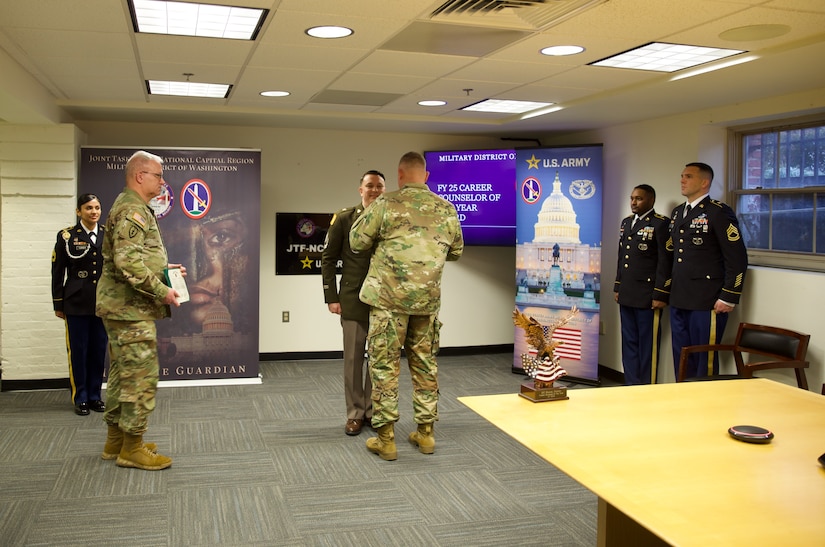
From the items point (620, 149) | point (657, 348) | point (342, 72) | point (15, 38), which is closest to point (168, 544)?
point (15, 38)

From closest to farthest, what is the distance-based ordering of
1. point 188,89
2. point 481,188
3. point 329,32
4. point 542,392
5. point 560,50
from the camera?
point 542,392, point 329,32, point 560,50, point 188,89, point 481,188

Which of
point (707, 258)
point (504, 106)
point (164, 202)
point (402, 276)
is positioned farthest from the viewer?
point (164, 202)

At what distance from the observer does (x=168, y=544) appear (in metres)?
3.34

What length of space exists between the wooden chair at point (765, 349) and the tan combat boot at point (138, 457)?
3.15 metres

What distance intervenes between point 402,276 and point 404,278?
16 millimetres

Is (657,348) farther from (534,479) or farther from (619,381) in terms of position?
(534,479)

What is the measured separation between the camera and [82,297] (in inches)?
216

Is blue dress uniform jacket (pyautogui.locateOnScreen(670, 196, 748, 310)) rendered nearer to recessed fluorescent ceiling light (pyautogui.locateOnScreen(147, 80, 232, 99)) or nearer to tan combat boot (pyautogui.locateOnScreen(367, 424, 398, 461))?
tan combat boot (pyautogui.locateOnScreen(367, 424, 398, 461))

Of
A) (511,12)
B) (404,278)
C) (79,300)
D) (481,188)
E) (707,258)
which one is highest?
(511,12)

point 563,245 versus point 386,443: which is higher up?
point 563,245

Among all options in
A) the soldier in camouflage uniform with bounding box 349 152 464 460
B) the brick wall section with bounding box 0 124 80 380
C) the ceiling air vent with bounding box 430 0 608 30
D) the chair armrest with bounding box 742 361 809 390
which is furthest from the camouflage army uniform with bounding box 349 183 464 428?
the brick wall section with bounding box 0 124 80 380

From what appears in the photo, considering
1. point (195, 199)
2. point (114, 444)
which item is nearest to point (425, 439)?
point (114, 444)

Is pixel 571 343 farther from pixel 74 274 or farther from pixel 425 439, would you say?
pixel 74 274

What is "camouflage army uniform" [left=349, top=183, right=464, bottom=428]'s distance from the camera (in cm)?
427
